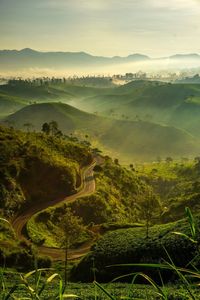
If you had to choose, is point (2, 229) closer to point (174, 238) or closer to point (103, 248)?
point (103, 248)

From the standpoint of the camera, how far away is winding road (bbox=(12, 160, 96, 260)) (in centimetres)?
Result: 6669

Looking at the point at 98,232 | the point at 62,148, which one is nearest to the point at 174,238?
the point at 98,232

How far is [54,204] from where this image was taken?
87.9 metres

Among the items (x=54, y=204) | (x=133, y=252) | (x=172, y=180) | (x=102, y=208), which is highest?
(x=133, y=252)

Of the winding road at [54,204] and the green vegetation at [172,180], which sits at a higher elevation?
the winding road at [54,204]

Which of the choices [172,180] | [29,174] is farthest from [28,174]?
[172,180]

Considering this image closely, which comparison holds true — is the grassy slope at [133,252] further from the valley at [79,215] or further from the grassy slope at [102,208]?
the grassy slope at [102,208]

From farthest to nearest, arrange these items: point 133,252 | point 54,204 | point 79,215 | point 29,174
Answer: point 29,174
point 79,215
point 54,204
point 133,252

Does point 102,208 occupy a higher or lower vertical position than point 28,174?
lower

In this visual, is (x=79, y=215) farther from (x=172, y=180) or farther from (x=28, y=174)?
(x=172, y=180)

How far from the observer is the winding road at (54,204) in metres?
66.7

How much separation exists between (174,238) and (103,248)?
36.7ft

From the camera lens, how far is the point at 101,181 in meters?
109

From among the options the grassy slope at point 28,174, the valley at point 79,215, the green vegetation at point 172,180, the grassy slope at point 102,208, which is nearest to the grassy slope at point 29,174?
the grassy slope at point 28,174
